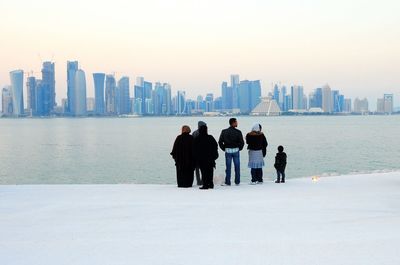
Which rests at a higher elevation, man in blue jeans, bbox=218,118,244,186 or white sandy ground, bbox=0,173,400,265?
man in blue jeans, bbox=218,118,244,186

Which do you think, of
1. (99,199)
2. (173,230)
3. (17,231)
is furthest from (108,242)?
(99,199)

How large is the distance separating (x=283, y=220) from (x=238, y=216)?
806 millimetres

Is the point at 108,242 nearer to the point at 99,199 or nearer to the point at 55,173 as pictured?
the point at 99,199

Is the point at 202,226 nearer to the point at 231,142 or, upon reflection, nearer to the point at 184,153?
the point at 184,153

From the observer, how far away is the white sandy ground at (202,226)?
629 cm

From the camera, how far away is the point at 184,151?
1271cm

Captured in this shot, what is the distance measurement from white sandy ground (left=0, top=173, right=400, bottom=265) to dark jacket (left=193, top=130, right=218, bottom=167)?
0.74 metres

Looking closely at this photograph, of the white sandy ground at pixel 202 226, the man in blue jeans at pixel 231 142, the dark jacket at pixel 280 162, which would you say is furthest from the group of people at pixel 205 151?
the dark jacket at pixel 280 162

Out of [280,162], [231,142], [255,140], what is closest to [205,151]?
[231,142]

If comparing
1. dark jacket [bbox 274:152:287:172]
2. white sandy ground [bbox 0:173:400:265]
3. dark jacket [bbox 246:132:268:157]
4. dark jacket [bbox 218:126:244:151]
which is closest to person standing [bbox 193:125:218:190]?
white sandy ground [bbox 0:173:400:265]

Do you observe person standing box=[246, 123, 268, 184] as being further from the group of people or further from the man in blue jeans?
the man in blue jeans

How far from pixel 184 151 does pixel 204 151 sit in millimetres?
545

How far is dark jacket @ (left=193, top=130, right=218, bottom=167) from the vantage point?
12.4 metres

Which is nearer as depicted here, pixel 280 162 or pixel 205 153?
pixel 205 153
